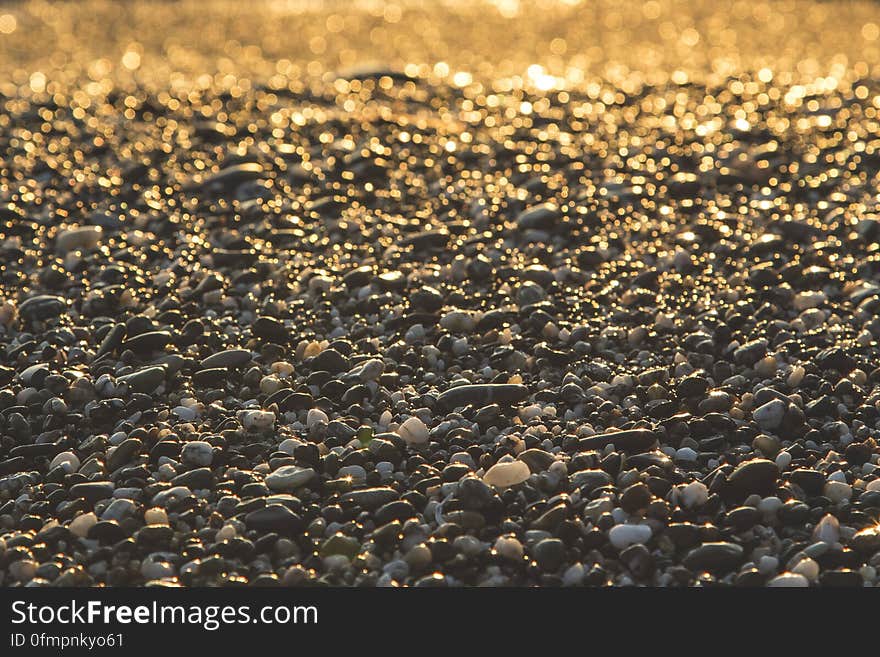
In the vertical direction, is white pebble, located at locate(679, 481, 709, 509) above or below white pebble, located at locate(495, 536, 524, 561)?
above

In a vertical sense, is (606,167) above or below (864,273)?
above

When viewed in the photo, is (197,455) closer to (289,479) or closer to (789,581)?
(289,479)

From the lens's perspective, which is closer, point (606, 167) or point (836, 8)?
point (606, 167)

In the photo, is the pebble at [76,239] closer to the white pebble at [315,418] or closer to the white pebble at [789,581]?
the white pebble at [315,418]

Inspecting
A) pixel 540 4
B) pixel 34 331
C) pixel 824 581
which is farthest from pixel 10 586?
pixel 540 4

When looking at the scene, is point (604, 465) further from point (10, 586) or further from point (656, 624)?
point (10, 586)

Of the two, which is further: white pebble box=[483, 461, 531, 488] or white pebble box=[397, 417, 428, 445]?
white pebble box=[397, 417, 428, 445]

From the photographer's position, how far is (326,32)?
50.9 feet

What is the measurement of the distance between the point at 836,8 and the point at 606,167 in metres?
10.3

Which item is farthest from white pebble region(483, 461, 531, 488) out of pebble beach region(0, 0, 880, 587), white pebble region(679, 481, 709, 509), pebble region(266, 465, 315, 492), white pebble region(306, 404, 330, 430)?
white pebble region(306, 404, 330, 430)

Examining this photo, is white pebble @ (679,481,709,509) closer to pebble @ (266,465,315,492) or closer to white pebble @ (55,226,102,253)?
pebble @ (266,465,315,492)

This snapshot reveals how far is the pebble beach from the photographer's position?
14.3 ft

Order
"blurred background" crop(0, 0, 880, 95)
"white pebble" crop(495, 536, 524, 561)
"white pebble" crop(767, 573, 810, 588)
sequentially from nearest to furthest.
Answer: "white pebble" crop(767, 573, 810, 588) < "white pebble" crop(495, 536, 524, 561) < "blurred background" crop(0, 0, 880, 95)

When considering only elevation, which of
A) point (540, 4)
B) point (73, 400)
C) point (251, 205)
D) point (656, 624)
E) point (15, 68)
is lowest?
point (656, 624)
